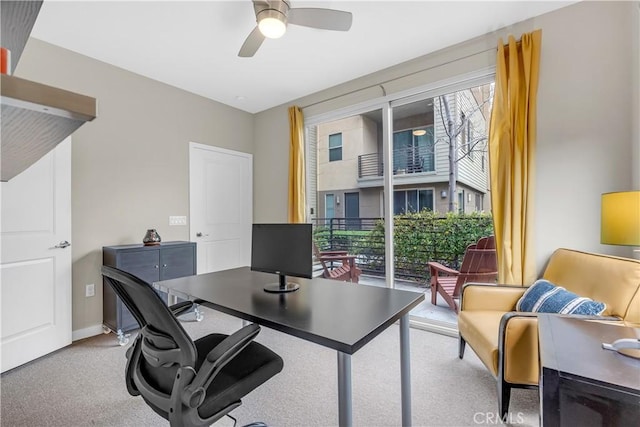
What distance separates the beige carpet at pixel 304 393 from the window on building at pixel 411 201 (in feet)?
4.50

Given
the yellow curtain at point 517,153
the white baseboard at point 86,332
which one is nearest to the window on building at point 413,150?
the yellow curtain at point 517,153

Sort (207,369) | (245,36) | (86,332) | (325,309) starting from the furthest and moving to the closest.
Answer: (86,332)
(245,36)
(325,309)
(207,369)

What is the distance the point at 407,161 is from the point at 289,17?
6.12 ft

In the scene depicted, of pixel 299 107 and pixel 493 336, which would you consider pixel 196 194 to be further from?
pixel 493 336

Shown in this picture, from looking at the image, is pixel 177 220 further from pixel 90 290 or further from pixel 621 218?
pixel 621 218

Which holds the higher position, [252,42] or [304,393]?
[252,42]

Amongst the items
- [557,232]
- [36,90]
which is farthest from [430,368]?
[36,90]

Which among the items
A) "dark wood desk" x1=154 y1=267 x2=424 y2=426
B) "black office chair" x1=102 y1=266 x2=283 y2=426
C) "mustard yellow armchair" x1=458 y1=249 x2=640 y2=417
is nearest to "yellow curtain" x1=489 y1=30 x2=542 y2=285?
"mustard yellow armchair" x1=458 y1=249 x2=640 y2=417

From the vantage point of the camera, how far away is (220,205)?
13.4 feet

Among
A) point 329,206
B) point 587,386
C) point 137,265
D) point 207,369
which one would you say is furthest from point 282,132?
point 587,386

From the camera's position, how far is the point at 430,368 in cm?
222

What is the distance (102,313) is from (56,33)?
102 inches

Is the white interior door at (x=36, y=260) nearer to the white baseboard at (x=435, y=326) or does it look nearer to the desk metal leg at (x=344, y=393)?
the desk metal leg at (x=344, y=393)

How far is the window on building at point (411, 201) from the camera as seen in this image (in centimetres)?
313
